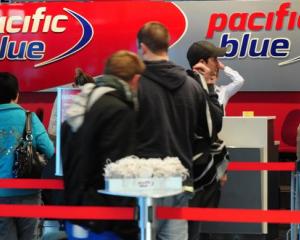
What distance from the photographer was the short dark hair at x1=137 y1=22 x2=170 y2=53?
2916 mm

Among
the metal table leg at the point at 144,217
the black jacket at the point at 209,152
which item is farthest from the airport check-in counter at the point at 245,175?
the metal table leg at the point at 144,217

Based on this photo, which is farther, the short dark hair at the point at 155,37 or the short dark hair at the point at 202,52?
the short dark hair at the point at 202,52

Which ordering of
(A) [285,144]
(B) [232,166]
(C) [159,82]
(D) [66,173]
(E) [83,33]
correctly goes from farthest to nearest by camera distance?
(E) [83,33], (A) [285,144], (B) [232,166], (C) [159,82], (D) [66,173]

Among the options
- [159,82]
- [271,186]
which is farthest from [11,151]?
[271,186]

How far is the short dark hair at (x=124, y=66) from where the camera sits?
2.69 m

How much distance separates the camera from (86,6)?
7113 millimetres

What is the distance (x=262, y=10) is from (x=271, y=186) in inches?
80.0

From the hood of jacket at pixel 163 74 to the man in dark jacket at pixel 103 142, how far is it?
6.8 inches

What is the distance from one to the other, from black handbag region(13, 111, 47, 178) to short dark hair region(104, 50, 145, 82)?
1224 millimetres

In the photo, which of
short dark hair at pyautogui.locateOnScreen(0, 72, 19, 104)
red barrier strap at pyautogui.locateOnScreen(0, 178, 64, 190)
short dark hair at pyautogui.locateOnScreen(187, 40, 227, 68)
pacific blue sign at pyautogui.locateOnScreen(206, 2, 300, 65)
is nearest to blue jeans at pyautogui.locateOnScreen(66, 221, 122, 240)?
red barrier strap at pyautogui.locateOnScreen(0, 178, 64, 190)

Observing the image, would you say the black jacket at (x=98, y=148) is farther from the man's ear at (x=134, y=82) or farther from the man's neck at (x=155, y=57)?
the man's neck at (x=155, y=57)

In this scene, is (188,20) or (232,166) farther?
(188,20)

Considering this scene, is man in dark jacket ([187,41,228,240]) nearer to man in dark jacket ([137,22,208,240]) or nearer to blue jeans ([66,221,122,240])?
man in dark jacket ([137,22,208,240])

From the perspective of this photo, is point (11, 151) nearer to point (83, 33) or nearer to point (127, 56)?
point (127, 56)
